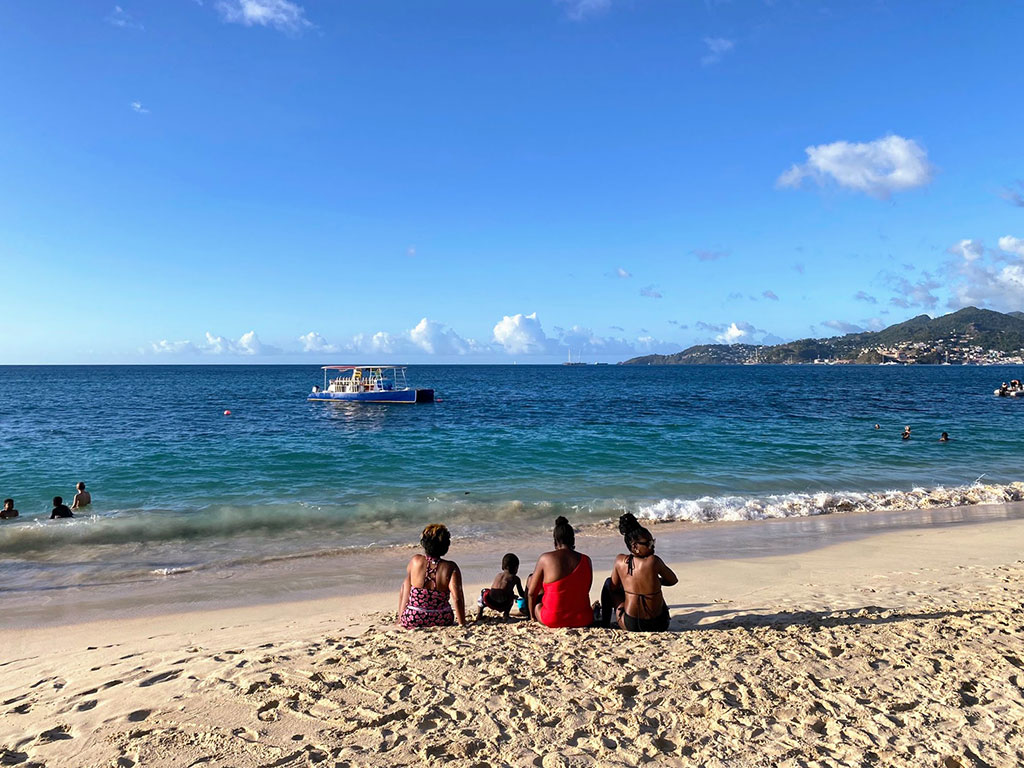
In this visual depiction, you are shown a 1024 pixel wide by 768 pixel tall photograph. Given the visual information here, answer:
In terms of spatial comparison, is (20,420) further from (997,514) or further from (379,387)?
(997,514)

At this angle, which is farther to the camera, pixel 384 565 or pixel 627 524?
pixel 384 565

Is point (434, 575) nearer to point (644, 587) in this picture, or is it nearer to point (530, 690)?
point (530, 690)

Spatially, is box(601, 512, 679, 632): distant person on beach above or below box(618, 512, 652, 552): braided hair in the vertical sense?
below

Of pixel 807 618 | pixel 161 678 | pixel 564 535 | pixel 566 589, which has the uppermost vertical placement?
pixel 564 535

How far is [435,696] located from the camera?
479cm

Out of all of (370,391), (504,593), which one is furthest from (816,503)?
(370,391)

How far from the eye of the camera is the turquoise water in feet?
40.3

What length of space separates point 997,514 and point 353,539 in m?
15.4

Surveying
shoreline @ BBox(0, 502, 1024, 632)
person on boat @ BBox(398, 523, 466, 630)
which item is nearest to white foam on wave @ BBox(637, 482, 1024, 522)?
shoreline @ BBox(0, 502, 1024, 632)

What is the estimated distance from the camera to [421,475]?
19188 millimetres

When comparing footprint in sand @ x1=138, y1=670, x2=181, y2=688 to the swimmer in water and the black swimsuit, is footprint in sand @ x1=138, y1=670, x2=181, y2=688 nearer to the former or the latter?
the black swimsuit

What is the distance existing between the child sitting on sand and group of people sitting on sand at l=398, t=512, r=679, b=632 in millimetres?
277

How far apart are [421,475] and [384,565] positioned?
891 cm

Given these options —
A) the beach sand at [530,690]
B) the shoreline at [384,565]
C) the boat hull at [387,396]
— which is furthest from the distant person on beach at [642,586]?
the boat hull at [387,396]
